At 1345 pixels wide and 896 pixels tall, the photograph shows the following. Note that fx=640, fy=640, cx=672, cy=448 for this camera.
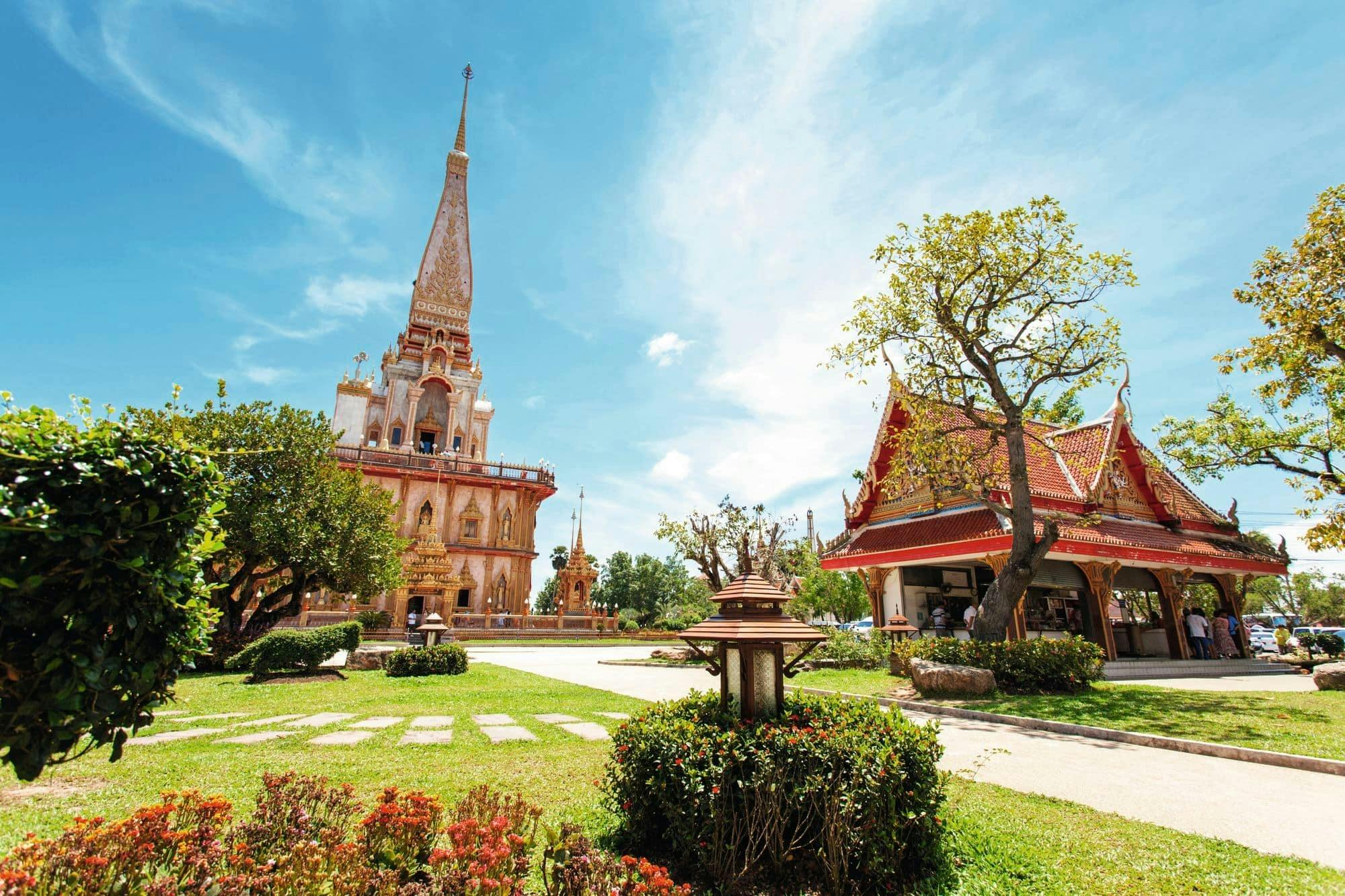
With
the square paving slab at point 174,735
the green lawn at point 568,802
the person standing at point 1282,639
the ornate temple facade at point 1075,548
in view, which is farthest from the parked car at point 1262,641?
the square paving slab at point 174,735

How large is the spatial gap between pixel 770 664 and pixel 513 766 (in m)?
3.10

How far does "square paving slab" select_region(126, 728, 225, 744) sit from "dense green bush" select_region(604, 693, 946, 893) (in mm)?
5954

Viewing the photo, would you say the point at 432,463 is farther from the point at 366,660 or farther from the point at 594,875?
the point at 594,875

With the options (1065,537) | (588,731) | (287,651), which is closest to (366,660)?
(287,651)

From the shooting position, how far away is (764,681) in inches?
177

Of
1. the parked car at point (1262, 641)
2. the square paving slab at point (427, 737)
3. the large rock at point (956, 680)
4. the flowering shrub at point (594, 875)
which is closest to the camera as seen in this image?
the flowering shrub at point (594, 875)

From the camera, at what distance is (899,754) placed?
393 cm

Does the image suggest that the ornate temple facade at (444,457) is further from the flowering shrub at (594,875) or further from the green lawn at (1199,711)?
the flowering shrub at (594,875)

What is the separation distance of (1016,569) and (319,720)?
1203 centimetres

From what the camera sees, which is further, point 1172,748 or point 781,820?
point 1172,748

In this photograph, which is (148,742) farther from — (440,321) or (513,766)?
(440,321)

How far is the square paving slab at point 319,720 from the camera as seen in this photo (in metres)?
8.05

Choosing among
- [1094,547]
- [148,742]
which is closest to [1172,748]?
[1094,547]

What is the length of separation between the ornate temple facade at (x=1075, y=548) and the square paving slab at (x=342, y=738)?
1251cm
